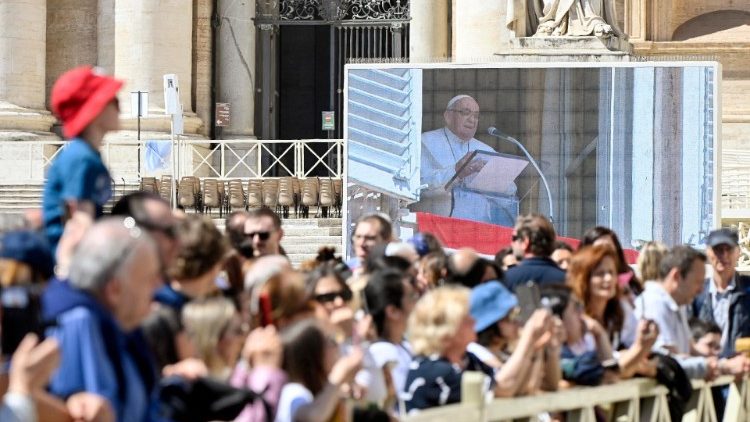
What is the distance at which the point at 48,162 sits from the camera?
27.1 metres

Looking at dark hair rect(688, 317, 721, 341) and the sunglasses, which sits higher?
the sunglasses

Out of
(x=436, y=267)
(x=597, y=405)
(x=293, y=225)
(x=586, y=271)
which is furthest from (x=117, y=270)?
(x=293, y=225)

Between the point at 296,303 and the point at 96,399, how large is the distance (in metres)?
1.63

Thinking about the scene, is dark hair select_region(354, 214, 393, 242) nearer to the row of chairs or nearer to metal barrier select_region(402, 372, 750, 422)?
metal barrier select_region(402, 372, 750, 422)

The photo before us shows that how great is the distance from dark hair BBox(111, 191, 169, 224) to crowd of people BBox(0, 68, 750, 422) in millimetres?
11

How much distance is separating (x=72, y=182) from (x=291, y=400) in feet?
5.71

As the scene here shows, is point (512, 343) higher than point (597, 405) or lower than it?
higher

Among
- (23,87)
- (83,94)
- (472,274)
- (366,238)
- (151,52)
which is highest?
(151,52)

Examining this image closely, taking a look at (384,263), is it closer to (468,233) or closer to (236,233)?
(236,233)

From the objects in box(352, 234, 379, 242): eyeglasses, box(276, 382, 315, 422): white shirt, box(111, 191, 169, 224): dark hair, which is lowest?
box(276, 382, 315, 422): white shirt

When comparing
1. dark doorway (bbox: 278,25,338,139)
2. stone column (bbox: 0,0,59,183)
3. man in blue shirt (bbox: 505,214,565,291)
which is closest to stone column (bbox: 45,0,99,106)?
stone column (bbox: 0,0,59,183)

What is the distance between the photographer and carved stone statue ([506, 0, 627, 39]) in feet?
66.1

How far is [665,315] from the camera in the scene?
9.15 metres

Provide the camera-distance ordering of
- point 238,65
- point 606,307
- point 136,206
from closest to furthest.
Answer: point 136,206 < point 606,307 < point 238,65
